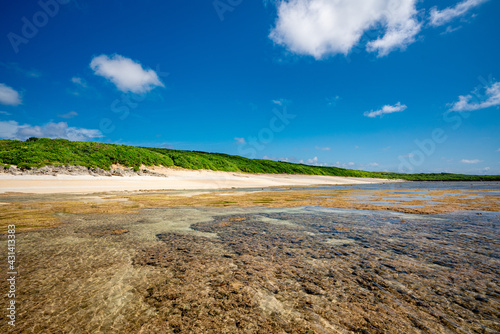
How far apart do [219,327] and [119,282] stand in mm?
2337

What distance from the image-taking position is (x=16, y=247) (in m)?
5.86

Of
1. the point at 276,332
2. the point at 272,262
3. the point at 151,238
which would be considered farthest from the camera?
the point at 151,238

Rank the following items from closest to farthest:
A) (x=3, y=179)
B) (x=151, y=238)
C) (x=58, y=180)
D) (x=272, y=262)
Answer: (x=272, y=262) → (x=151, y=238) → (x=3, y=179) → (x=58, y=180)

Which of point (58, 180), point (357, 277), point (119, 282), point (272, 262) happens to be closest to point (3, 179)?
point (58, 180)

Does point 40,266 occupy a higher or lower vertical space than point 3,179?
lower

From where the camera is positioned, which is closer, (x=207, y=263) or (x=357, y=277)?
(x=357, y=277)

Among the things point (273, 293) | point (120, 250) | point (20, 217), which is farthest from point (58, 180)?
point (273, 293)

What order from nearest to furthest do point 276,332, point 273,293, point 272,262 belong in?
1. point 276,332
2. point 273,293
3. point 272,262

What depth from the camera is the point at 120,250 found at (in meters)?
5.68

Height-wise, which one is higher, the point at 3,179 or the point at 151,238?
the point at 3,179

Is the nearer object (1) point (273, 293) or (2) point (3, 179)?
(1) point (273, 293)

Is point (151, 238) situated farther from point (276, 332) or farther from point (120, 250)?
point (276, 332)

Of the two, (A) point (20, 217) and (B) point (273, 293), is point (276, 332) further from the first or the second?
(A) point (20, 217)

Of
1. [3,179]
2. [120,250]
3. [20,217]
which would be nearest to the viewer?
[120,250]
